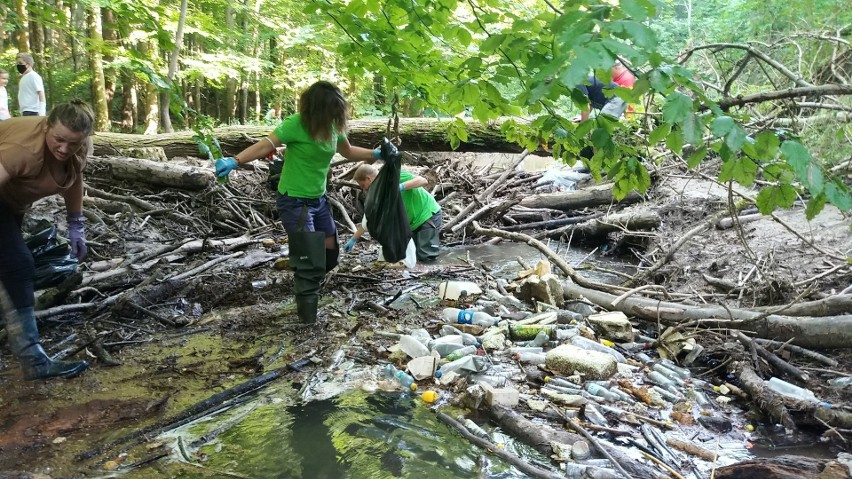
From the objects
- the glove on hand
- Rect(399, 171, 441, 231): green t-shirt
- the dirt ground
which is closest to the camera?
the dirt ground

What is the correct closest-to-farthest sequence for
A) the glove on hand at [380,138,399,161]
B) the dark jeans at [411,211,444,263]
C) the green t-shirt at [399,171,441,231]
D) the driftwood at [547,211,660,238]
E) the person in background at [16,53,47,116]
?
1. the glove on hand at [380,138,399,161]
2. the green t-shirt at [399,171,441,231]
3. the dark jeans at [411,211,444,263]
4. the driftwood at [547,211,660,238]
5. the person in background at [16,53,47,116]

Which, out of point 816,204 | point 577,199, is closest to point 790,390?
point 816,204

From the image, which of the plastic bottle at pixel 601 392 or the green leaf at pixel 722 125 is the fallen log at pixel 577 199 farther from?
the green leaf at pixel 722 125

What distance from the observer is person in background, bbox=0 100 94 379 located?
2.70 m

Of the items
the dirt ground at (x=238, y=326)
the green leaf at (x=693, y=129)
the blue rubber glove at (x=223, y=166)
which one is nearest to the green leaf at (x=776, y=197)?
the green leaf at (x=693, y=129)

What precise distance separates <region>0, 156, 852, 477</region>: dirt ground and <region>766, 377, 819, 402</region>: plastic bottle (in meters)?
0.88

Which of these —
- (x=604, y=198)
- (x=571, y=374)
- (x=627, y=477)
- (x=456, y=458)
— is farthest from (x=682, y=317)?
(x=604, y=198)

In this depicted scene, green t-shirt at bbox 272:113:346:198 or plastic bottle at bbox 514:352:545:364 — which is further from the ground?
green t-shirt at bbox 272:113:346:198

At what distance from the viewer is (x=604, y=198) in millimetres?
8109

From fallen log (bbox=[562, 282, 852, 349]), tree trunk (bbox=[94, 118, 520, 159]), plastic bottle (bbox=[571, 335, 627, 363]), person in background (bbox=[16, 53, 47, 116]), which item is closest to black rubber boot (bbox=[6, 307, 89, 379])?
plastic bottle (bbox=[571, 335, 627, 363])

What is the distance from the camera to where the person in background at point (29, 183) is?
2.70m

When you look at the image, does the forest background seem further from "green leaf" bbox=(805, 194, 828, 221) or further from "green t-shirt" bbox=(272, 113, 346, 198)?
"green t-shirt" bbox=(272, 113, 346, 198)

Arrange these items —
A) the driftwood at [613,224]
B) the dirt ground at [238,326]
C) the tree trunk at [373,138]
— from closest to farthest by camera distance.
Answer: the dirt ground at [238,326] → the driftwood at [613,224] → the tree trunk at [373,138]

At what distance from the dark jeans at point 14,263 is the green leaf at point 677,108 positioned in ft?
11.2
